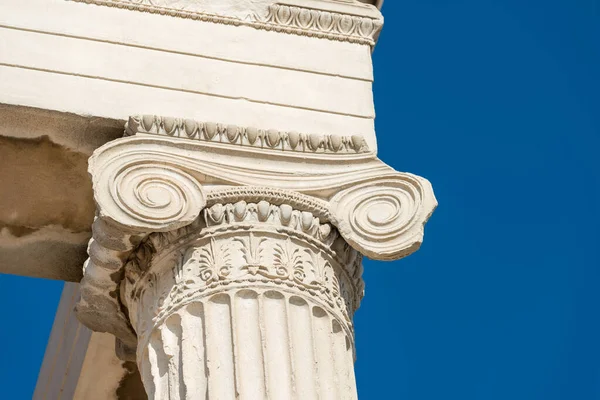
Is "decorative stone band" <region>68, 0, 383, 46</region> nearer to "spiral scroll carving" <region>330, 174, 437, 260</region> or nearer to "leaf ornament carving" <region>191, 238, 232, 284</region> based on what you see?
"spiral scroll carving" <region>330, 174, 437, 260</region>

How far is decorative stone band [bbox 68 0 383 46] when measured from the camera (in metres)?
15.4

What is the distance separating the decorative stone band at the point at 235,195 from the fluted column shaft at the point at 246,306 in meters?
0.07

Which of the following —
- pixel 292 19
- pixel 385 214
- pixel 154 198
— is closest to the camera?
pixel 154 198

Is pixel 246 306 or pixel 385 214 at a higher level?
pixel 385 214

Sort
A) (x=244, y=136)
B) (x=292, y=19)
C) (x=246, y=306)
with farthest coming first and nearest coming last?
(x=292, y=19) → (x=244, y=136) → (x=246, y=306)

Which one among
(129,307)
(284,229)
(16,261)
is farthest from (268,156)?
(16,261)

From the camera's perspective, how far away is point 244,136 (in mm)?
14336

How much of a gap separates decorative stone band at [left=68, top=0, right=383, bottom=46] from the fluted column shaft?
2.47 meters

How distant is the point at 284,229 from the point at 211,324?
3.90 feet

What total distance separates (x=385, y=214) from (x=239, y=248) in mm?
1466

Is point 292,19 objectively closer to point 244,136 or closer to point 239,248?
point 244,136

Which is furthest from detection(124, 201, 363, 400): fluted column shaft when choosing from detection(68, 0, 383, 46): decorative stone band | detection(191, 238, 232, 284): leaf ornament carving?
detection(68, 0, 383, 46): decorative stone band

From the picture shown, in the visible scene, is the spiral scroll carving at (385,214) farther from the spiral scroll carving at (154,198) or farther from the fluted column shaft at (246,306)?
the spiral scroll carving at (154,198)

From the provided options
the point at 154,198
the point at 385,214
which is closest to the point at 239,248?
the point at 154,198
